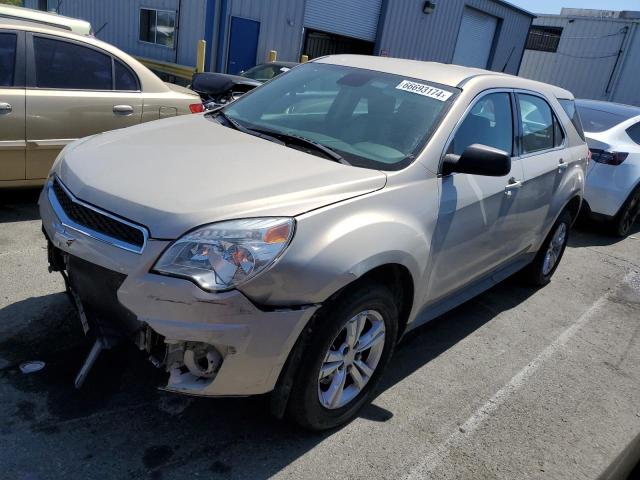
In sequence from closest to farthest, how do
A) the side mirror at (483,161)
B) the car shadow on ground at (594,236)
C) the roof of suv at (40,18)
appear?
1. the side mirror at (483,161)
2. the roof of suv at (40,18)
3. the car shadow on ground at (594,236)

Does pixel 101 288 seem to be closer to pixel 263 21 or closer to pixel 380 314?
pixel 380 314

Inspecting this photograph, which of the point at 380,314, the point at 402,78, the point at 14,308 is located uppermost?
the point at 402,78

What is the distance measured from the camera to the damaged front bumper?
2.14m

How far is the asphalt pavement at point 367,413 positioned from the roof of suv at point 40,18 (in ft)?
8.43

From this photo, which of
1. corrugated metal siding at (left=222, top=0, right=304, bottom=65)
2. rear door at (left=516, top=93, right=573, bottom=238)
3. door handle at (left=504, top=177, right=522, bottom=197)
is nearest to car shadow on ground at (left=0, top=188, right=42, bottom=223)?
door handle at (left=504, top=177, right=522, bottom=197)

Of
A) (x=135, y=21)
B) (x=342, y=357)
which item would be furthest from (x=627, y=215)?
(x=135, y=21)

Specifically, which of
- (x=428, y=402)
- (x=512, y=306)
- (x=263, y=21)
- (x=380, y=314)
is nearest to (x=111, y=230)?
(x=380, y=314)

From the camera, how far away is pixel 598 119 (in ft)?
23.4

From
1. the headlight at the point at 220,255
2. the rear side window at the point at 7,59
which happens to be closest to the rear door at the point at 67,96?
the rear side window at the point at 7,59

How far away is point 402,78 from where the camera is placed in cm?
346

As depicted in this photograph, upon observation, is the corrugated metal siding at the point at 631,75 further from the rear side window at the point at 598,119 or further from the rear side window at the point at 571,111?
the rear side window at the point at 571,111

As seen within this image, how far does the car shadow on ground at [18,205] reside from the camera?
500 cm

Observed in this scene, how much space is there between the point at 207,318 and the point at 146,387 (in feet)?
3.37

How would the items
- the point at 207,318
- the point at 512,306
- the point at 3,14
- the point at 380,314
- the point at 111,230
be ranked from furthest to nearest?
1. the point at 3,14
2. the point at 512,306
3. the point at 380,314
4. the point at 111,230
5. the point at 207,318
